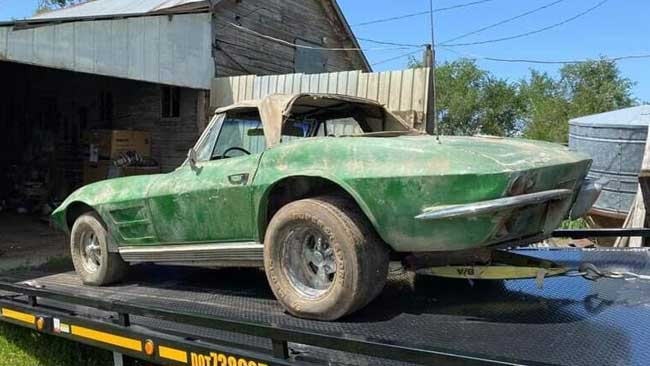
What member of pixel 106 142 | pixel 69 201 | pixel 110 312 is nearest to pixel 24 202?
pixel 106 142

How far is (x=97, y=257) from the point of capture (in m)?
4.66

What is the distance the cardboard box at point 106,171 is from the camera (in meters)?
12.4

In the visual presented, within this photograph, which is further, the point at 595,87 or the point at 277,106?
the point at 595,87

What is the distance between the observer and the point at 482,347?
8.13ft

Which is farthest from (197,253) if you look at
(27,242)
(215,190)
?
(27,242)

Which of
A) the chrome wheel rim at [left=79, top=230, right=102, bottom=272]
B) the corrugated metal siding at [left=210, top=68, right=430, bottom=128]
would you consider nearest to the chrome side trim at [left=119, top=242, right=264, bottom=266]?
the chrome wheel rim at [left=79, top=230, right=102, bottom=272]

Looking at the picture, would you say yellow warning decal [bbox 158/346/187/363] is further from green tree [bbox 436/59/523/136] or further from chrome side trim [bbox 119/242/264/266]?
green tree [bbox 436/59/523/136]

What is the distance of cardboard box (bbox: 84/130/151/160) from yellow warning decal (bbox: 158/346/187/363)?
1052 centimetres

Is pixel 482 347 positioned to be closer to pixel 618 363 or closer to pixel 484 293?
pixel 618 363

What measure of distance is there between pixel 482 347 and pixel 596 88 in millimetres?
39437

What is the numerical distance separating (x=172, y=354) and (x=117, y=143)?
10772 millimetres

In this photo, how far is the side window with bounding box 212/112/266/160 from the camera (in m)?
3.98

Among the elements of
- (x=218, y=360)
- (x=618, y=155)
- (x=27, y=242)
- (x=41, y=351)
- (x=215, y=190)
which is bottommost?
(x=27, y=242)

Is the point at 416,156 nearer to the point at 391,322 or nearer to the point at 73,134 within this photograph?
the point at 391,322
